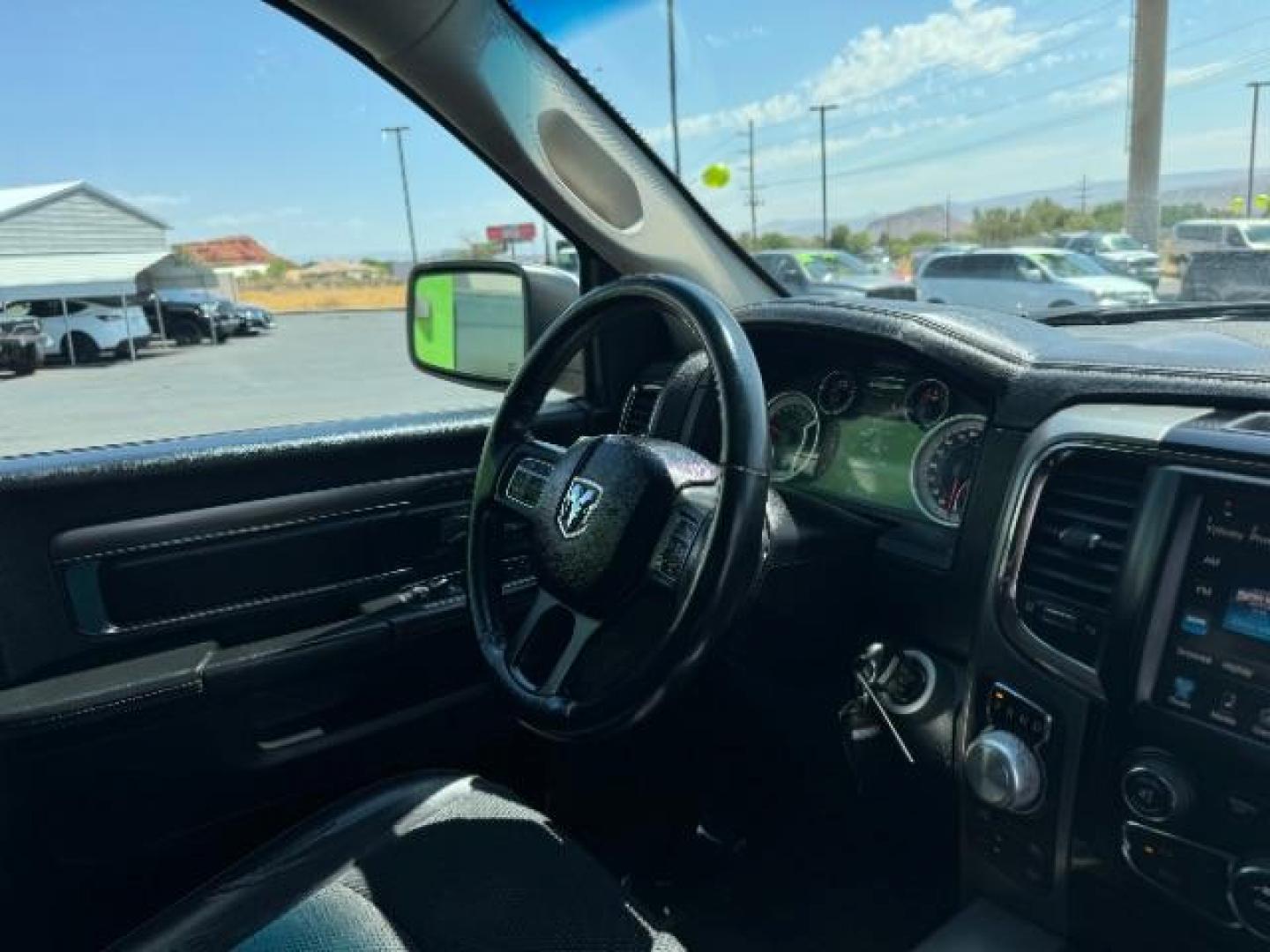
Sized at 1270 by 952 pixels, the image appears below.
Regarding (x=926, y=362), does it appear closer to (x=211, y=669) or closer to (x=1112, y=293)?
(x=1112, y=293)

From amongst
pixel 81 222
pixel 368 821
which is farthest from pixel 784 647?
pixel 81 222

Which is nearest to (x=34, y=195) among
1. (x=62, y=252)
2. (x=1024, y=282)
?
(x=62, y=252)

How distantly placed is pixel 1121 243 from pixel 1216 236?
487 millimetres

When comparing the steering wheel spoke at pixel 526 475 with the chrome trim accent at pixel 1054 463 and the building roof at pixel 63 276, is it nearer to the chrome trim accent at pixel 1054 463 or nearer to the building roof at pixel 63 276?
the chrome trim accent at pixel 1054 463

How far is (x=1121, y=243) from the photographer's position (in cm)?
246

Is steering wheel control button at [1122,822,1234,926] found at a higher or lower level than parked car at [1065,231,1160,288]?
lower

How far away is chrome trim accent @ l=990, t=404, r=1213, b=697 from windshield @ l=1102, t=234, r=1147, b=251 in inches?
43.9

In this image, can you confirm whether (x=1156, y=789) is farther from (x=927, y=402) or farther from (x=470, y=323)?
(x=470, y=323)

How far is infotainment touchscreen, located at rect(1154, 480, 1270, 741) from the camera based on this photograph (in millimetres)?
1217

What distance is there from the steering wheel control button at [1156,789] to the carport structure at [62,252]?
194 centimetres

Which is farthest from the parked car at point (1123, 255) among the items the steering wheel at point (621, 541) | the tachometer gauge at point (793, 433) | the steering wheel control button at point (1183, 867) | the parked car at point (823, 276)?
the steering wheel control button at point (1183, 867)

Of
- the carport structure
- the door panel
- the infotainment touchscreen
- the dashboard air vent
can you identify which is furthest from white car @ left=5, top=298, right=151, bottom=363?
the infotainment touchscreen

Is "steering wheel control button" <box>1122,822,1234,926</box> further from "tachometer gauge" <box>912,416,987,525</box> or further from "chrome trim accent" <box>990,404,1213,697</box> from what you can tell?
"tachometer gauge" <box>912,416,987,525</box>

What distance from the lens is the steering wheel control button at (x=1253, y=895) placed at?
119 cm
